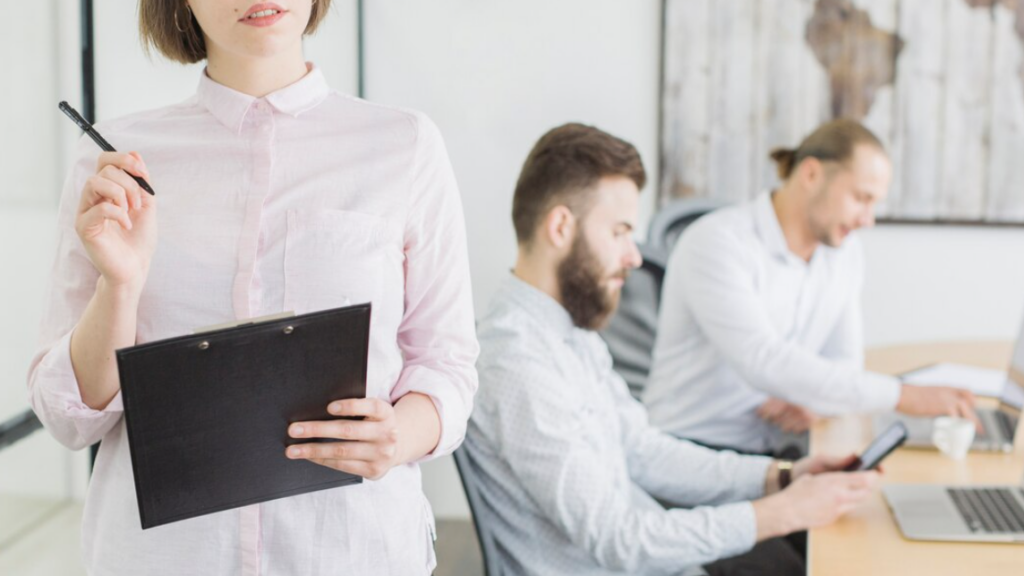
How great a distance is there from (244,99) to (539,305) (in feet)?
2.54

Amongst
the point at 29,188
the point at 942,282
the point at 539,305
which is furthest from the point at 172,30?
the point at 942,282

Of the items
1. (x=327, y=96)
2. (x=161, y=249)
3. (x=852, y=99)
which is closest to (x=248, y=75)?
(x=327, y=96)

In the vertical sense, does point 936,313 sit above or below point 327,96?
below

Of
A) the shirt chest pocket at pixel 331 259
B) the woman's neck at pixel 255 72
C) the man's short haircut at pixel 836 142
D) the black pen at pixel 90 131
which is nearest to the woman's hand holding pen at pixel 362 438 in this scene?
the shirt chest pocket at pixel 331 259

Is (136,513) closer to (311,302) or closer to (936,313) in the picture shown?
(311,302)

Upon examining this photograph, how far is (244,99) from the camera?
1.07m

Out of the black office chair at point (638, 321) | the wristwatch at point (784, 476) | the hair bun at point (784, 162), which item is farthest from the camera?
the hair bun at point (784, 162)

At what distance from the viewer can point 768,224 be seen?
8.71 ft

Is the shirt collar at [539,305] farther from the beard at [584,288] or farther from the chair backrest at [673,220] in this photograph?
the chair backrest at [673,220]

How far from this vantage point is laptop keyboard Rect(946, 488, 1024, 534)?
158 cm

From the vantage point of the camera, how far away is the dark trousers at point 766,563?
6.39 feet

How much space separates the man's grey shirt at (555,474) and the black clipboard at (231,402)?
656mm

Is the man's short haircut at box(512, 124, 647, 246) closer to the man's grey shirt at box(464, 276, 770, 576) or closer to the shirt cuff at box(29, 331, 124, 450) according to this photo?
the man's grey shirt at box(464, 276, 770, 576)

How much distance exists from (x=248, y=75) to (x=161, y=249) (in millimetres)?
205
